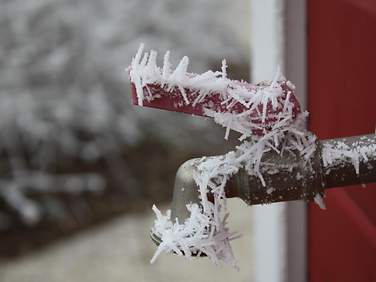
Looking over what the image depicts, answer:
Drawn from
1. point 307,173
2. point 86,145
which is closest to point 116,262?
point 86,145

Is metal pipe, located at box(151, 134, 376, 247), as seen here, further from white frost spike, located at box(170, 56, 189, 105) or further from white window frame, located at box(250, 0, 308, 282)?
white window frame, located at box(250, 0, 308, 282)

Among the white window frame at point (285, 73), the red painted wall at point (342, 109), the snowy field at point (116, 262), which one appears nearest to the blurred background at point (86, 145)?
the snowy field at point (116, 262)

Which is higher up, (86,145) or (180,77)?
(86,145)

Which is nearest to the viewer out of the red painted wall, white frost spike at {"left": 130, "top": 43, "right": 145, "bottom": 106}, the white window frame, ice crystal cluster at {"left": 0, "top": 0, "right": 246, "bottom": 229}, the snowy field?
white frost spike at {"left": 130, "top": 43, "right": 145, "bottom": 106}

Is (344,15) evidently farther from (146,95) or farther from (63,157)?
(63,157)

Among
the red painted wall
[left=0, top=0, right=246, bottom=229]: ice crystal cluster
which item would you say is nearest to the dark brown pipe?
the red painted wall

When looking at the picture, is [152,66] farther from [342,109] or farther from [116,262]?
[116,262]

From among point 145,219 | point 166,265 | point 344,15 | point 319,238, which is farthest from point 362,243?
point 145,219
